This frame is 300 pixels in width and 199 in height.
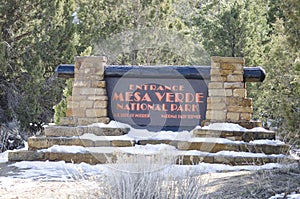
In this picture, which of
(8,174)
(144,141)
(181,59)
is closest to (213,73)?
(144,141)

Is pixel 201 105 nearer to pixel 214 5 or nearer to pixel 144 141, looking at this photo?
pixel 144 141

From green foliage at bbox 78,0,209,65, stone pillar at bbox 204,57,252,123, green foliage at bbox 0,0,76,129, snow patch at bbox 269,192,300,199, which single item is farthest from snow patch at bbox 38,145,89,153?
green foliage at bbox 78,0,209,65

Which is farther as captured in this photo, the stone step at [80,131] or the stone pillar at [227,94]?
the stone pillar at [227,94]

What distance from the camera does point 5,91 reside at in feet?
41.1

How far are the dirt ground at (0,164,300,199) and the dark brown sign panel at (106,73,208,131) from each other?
7.32ft

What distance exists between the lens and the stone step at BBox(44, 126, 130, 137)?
769 cm

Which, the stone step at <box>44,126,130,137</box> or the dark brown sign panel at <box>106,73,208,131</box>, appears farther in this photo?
the dark brown sign panel at <box>106,73,208,131</box>

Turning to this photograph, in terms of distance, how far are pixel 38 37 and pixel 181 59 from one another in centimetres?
429

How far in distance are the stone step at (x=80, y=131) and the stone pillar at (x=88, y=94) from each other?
1.03 feet

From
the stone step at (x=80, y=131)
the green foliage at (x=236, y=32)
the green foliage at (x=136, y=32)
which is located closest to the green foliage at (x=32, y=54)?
the green foliage at (x=136, y=32)

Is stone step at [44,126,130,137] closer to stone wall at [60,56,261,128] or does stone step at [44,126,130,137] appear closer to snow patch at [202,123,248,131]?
stone wall at [60,56,261,128]

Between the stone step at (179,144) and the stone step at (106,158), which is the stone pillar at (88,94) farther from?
the stone step at (106,158)

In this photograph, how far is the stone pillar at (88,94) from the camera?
26.5 ft

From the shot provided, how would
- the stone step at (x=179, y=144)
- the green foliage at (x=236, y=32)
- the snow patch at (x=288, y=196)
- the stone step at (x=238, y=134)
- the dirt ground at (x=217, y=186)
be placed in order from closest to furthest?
the snow patch at (x=288, y=196) < the dirt ground at (x=217, y=186) < the stone step at (x=179, y=144) < the stone step at (x=238, y=134) < the green foliage at (x=236, y=32)
